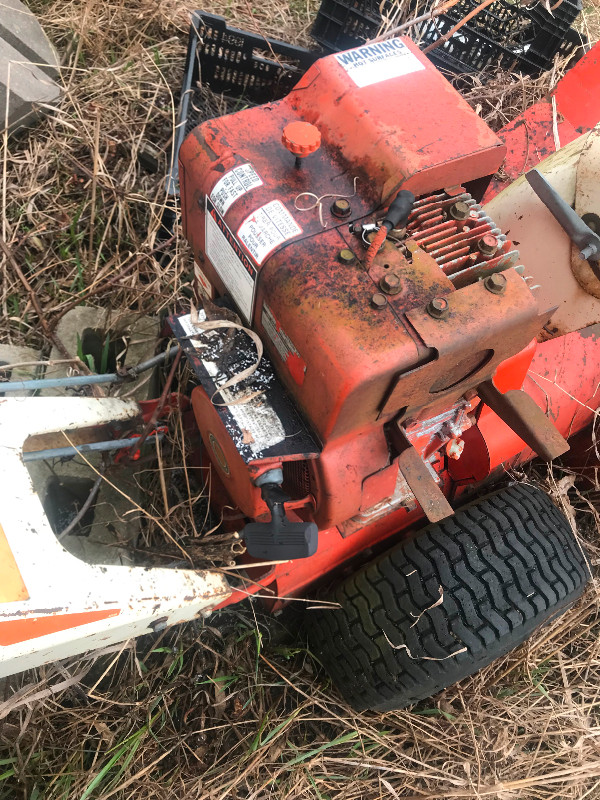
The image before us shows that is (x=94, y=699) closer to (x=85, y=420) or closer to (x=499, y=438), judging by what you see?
(x=85, y=420)

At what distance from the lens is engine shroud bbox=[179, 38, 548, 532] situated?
106 centimetres

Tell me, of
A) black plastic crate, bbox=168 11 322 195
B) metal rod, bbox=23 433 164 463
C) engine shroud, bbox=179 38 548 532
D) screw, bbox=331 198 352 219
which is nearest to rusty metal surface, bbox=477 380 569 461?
engine shroud, bbox=179 38 548 532

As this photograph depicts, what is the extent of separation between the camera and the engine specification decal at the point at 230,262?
1190 mm

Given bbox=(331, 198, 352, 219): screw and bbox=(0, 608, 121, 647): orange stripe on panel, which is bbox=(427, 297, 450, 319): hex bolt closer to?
bbox=(331, 198, 352, 219): screw

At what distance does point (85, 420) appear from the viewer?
1.36 metres

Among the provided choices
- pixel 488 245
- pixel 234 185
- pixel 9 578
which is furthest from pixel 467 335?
pixel 9 578

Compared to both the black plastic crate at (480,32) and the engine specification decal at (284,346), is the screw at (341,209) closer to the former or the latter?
the engine specification decal at (284,346)

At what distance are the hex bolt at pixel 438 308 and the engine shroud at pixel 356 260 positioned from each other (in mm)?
10

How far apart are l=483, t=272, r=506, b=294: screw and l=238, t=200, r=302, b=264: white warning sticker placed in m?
0.34

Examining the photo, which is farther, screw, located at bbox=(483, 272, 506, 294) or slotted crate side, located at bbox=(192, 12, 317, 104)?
slotted crate side, located at bbox=(192, 12, 317, 104)

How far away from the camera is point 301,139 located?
113cm

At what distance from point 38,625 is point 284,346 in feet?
2.00

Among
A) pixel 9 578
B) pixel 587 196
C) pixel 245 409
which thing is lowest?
pixel 9 578

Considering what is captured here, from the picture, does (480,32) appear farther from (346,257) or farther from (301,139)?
(346,257)
